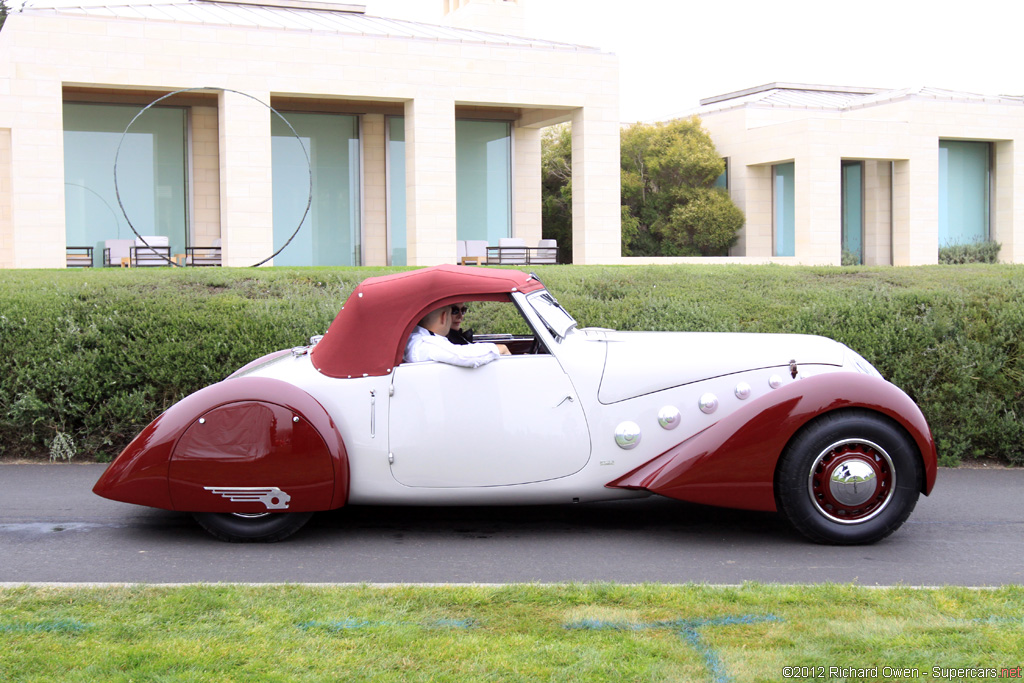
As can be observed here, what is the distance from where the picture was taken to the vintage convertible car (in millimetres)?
5148

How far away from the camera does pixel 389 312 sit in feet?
17.8

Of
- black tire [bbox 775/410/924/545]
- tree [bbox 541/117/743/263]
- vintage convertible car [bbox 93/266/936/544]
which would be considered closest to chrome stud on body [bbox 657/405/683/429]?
vintage convertible car [bbox 93/266/936/544]

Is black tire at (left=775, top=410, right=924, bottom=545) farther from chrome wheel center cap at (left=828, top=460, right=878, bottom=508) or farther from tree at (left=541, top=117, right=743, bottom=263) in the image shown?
tree at (left=541, top=117, right=743, bottom=263)

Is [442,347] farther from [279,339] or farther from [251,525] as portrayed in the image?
[279,339]

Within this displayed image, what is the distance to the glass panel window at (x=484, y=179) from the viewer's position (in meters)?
24.9

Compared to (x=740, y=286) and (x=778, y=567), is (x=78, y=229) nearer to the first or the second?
(x=740, y=286)

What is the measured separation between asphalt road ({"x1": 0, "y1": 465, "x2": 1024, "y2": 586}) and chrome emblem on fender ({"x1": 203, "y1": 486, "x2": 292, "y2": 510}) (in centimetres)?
26

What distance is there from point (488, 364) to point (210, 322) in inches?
150

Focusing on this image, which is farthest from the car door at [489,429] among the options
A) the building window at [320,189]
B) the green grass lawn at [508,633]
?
the building window at [320,189]

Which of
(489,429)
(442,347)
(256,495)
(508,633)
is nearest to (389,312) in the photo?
(442,347)

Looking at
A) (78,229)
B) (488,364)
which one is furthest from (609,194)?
(488,364)

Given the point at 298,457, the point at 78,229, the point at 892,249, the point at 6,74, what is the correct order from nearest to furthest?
the point at 298,457
the point at 6,74
the point at 78,229
the point at 892,249

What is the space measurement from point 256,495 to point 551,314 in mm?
1998

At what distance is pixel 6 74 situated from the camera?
63.2 feet
